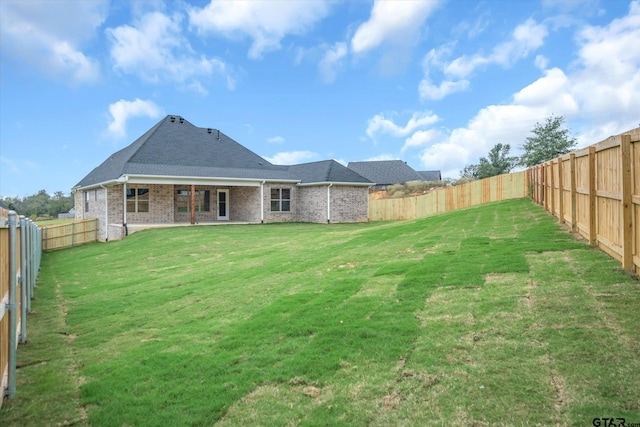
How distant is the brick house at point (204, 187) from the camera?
22578 mm

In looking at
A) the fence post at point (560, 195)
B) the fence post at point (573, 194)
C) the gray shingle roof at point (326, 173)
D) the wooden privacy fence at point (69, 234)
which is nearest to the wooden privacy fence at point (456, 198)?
the gray shingle roof at point (326, 173)

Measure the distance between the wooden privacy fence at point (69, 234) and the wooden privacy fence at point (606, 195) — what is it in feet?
69.6

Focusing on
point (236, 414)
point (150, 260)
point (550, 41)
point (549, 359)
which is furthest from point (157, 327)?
point (550, 41)

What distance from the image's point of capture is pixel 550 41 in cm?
1408

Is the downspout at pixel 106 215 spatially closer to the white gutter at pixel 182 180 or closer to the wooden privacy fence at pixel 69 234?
the white gutter at pixel 182 180

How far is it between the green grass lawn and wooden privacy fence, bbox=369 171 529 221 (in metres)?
12.1

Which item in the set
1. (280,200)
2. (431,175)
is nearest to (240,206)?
(280,200)

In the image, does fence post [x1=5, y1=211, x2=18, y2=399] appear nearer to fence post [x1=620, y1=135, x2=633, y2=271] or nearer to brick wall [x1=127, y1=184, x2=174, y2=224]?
fence post [x1=620, y1=135, x2=633, y2=271]

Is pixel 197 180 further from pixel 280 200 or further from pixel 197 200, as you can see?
pixel 280 200

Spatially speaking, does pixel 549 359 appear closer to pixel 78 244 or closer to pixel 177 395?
pixel 177 395

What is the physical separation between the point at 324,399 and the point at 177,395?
1.34 m

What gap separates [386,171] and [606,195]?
50.4 m

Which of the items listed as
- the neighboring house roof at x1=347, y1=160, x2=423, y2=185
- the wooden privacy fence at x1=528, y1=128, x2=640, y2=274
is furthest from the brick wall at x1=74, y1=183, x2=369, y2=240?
the neighboring house roof at x1=347, y1=160, x2=423, y2=185

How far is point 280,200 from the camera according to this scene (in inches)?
1049
